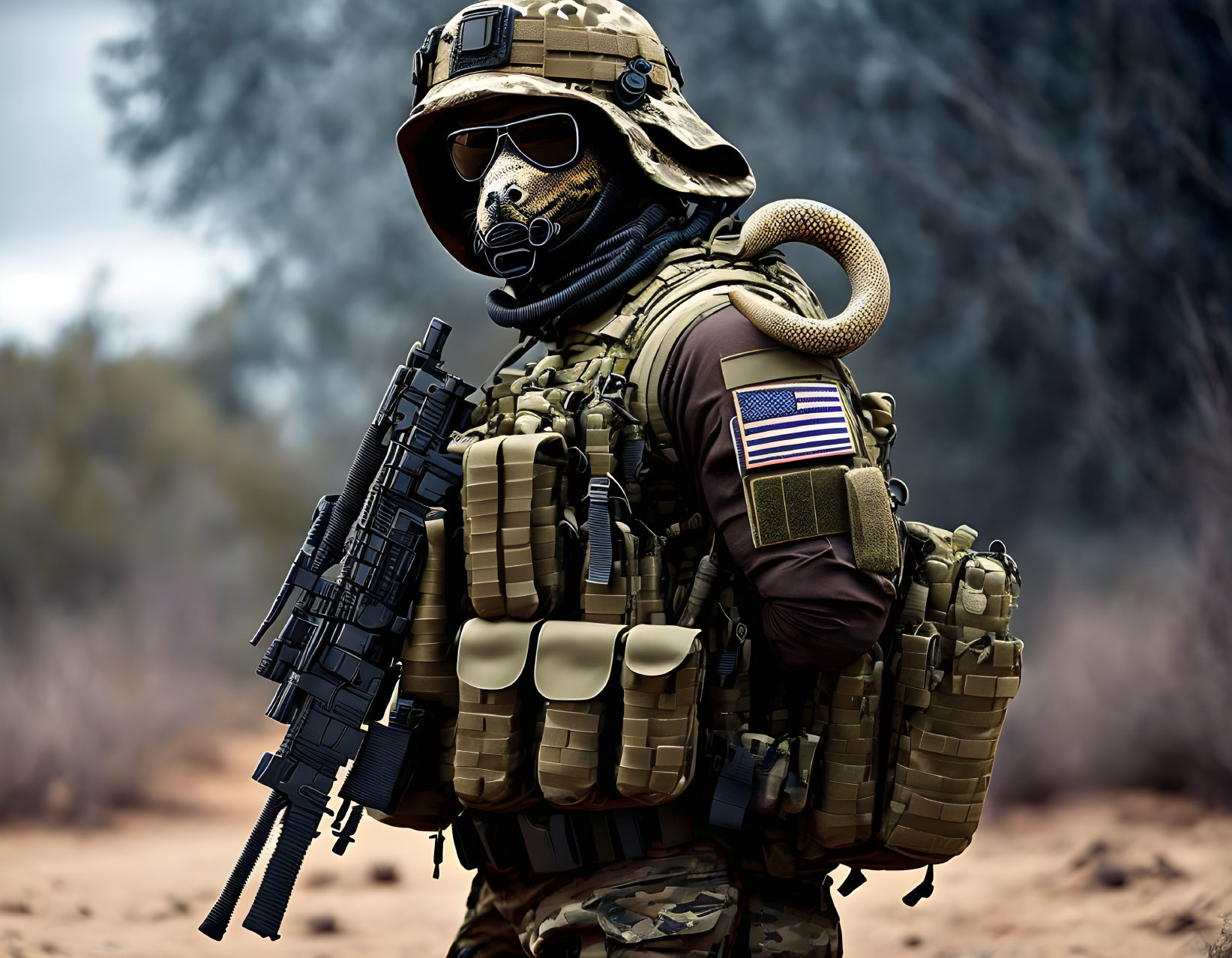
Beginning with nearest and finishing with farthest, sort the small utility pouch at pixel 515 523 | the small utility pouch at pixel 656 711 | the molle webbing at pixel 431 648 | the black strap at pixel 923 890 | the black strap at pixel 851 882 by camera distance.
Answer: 1. the small utility pouch at pixel 656 711
2. the small utility pouch at pixel 515 523
3. the molle webbing at pixel 431 648
4. the black strap at pixel 923 890
5. the black strap at pixel 851 882

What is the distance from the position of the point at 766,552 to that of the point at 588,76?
1426 millimetres

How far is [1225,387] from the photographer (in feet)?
28.4

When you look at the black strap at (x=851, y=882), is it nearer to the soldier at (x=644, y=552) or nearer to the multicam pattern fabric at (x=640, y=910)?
the soldier at (x=644, y=552)

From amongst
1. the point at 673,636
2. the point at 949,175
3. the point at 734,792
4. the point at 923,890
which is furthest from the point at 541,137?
the point at 949,175

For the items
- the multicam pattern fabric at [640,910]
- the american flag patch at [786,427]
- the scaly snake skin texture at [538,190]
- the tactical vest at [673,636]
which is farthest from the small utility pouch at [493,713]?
the scaly snake skin texture at [538,190]

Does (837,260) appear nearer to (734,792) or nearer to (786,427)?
(786,427)

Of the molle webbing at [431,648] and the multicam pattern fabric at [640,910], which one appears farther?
the molle webbing at [431,648]

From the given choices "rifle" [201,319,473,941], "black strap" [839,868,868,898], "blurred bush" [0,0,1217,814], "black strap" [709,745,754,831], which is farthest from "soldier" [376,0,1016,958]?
"blurred bush" [0,0,1217,814]

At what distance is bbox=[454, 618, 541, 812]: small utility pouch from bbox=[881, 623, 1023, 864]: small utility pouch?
0.92m

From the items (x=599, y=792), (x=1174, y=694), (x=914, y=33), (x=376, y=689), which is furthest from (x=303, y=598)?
(x=914, y=33)

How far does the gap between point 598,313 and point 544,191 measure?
35 cm

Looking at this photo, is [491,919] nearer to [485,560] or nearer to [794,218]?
[485,560]

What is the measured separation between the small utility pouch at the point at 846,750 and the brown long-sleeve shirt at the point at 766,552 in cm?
16

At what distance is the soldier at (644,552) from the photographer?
3141mm
